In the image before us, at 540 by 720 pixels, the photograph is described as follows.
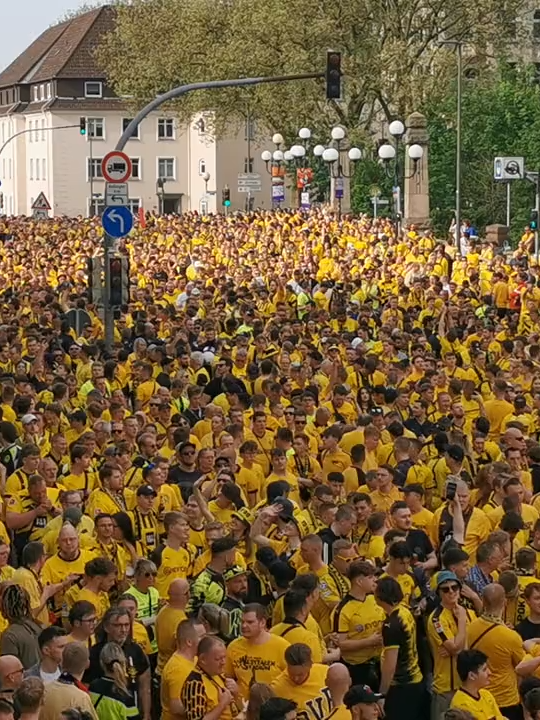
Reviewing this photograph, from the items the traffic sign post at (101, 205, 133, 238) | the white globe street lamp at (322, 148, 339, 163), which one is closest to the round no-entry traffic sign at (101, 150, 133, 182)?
the traffic sign post at (101, 205, 133, 238)

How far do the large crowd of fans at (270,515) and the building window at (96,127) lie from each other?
78.1 m

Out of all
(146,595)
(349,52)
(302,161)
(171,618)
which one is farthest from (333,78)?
(349,52)

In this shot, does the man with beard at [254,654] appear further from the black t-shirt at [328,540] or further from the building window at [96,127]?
the building window at [96,127]

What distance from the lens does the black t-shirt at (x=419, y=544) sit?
12.4 meters

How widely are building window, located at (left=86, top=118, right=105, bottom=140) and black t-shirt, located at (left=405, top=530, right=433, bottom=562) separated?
3632 inches

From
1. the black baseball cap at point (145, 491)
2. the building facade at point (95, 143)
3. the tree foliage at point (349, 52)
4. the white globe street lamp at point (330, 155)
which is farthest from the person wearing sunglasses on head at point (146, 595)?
the building facade at point (95, 143)

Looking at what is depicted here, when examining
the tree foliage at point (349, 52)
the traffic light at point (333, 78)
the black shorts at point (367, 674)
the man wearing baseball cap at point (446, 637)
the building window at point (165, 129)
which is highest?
the tree foliage at point (349, 52)

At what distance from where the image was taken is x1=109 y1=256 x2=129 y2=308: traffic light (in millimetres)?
22938

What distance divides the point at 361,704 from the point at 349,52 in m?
54.6

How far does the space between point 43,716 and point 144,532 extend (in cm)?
391

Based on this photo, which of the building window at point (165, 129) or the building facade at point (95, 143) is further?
the building window at point (165, 129)

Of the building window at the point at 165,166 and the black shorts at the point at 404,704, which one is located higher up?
the building window at the point at 165,166

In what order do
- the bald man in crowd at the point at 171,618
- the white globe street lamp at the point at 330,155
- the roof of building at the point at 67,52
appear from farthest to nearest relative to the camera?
the roof of building at the point at 67,52 → the white globe street lamp at the point at 330,155 → the bald man in crowd at the point at 171,618

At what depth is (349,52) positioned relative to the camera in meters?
62.0
